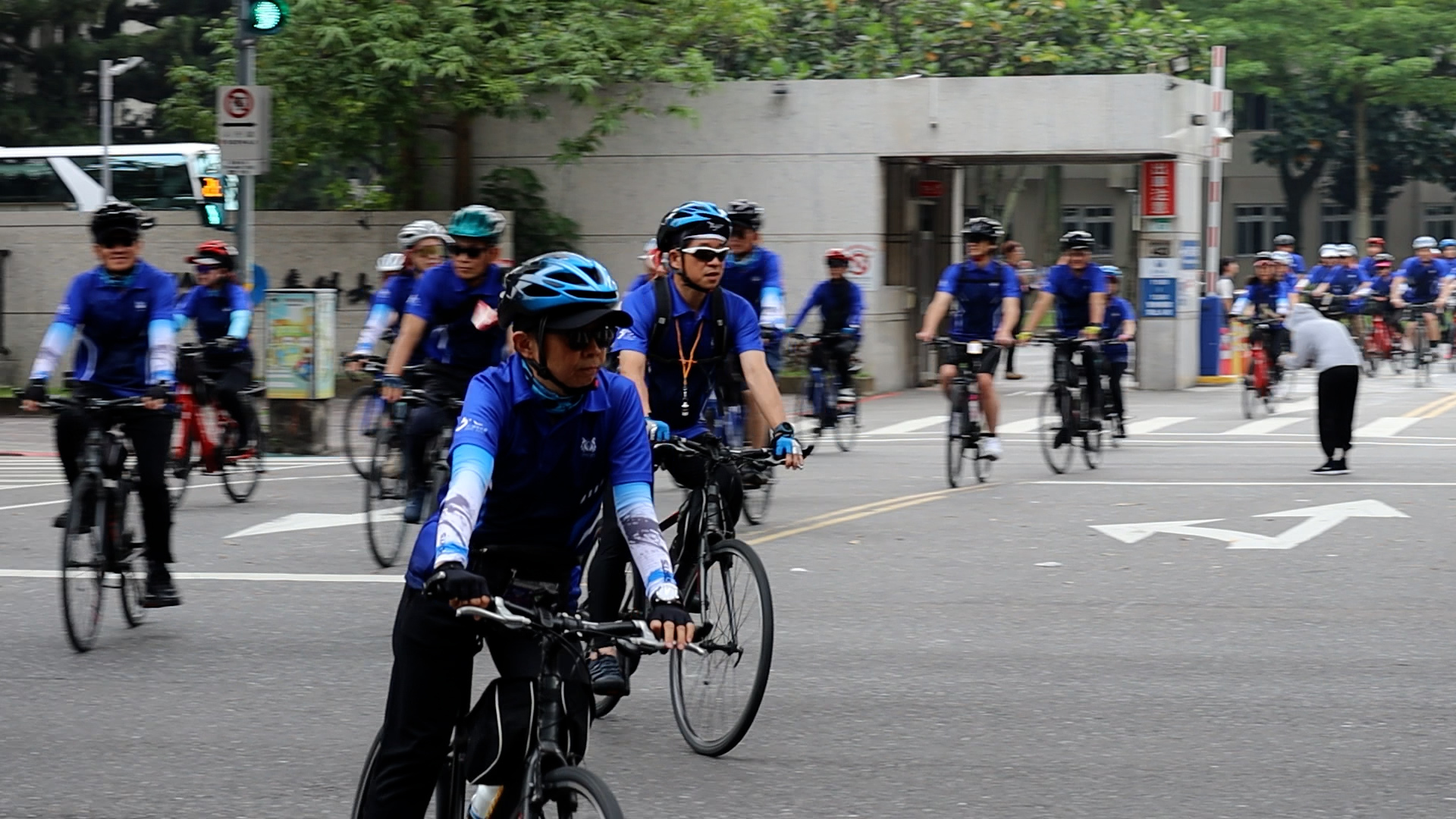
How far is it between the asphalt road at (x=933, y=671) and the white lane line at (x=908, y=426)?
624cm

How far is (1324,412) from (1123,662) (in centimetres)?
778

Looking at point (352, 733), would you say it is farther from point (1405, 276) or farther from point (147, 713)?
point (1405, 276)

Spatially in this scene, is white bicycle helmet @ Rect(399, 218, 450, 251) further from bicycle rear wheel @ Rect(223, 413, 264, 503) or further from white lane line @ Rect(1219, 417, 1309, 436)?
white lane line @ Rect(1219, 417, 1309, 436)

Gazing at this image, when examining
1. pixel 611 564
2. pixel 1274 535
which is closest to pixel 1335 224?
pixel 1274 535

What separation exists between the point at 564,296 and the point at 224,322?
10502mm

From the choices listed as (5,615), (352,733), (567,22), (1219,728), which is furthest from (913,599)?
(567,22)

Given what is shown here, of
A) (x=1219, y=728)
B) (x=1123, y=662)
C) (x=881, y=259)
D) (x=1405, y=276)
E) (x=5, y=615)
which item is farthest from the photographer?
(x=1405, y=276)

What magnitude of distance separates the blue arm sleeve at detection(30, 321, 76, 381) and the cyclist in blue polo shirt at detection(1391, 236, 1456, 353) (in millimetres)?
23601

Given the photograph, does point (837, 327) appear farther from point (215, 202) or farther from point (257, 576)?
point (215, 202)

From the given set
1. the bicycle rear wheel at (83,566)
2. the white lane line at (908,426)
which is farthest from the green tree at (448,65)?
the bicycle rear wheel at (83,566)

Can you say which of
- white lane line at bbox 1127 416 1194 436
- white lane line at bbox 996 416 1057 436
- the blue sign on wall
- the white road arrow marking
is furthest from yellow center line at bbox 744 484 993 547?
the blue sign on wall

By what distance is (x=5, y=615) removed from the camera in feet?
30.7

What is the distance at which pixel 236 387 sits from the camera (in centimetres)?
1390

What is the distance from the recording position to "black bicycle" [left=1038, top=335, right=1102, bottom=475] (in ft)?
49.7
